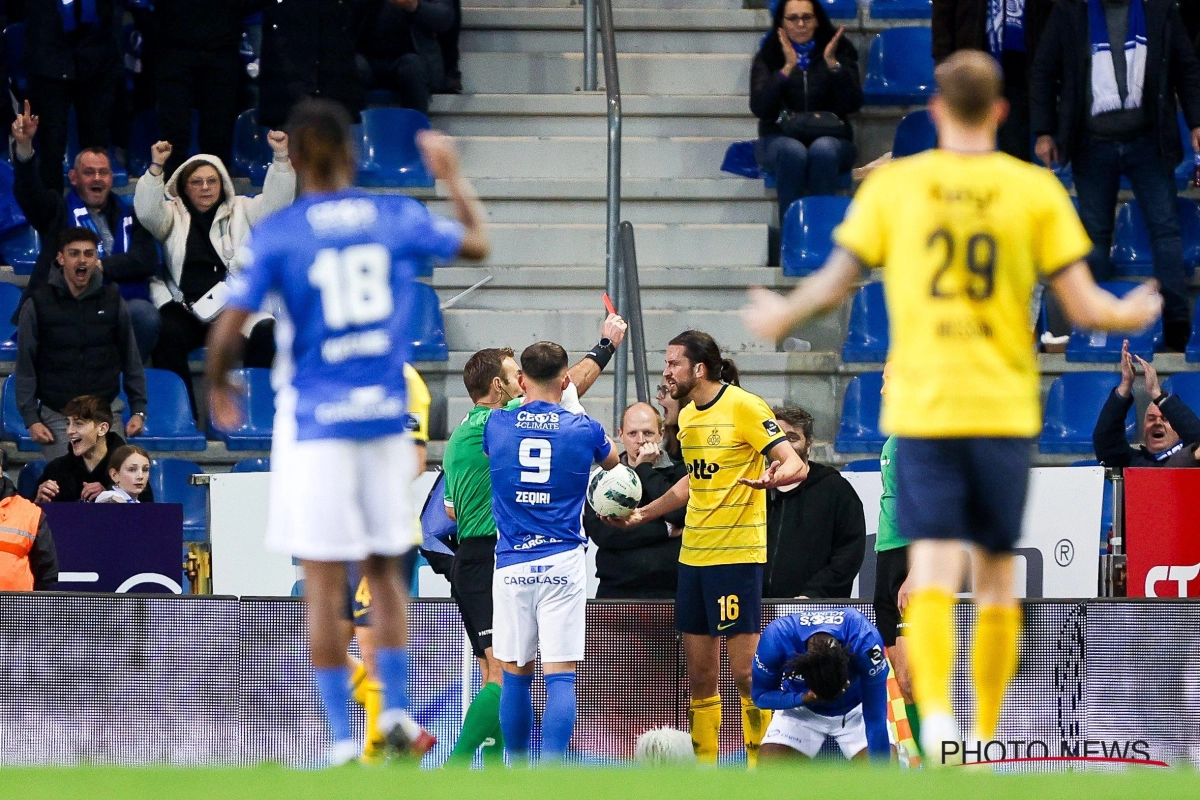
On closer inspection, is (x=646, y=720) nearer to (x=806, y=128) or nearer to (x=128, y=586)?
(x=128, y=586)

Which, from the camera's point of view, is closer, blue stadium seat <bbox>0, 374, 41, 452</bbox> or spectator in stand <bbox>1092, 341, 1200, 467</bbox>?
spectator in stand <bbox>1092, 341, 1200, 467</bbox>

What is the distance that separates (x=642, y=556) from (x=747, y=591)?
3.85ft

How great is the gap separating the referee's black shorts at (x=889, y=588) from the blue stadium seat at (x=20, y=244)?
722cm

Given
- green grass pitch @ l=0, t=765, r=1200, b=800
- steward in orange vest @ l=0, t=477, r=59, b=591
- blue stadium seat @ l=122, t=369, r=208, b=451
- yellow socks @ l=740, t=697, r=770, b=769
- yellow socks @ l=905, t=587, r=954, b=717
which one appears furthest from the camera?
blue stadium seat @ l=122, t=369, r=208, b=451

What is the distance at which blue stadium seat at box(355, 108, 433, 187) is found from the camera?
13.0m

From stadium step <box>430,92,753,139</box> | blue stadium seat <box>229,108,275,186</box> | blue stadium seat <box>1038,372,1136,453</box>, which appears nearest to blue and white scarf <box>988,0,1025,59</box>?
stadium step <box>430,92,753,139</box>

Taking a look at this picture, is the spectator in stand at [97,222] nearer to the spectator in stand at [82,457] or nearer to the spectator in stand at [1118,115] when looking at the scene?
the spectator in stand at [82,457]

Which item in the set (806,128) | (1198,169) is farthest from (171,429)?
(1198,169)

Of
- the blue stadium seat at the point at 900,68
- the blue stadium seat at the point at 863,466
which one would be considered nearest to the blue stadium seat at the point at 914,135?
the blue stadium seat at the point at 900,68

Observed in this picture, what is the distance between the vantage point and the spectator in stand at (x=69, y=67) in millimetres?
12617

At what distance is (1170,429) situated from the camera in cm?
1058

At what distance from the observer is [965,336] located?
4770mm

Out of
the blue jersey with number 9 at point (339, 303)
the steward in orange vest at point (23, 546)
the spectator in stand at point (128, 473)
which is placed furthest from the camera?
the spectator in stand at point (128, 473)

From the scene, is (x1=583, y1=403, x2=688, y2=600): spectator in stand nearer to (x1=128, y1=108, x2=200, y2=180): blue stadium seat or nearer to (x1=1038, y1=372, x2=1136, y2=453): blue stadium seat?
(x1=1038, y1=372, x2=1136, y2=453): blue stadium seat
